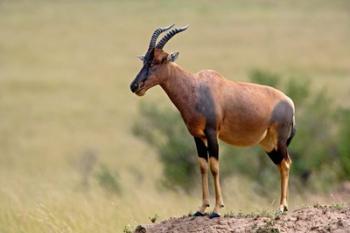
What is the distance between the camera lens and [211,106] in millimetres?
8742

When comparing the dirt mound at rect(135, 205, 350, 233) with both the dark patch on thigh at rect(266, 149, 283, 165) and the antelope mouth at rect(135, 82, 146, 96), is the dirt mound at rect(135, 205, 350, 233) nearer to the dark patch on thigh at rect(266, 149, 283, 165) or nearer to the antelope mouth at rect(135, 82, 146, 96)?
the dark patch on thigh at rect(266, 149, 283, 165)

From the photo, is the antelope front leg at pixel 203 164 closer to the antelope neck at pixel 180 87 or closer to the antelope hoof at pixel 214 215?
the antelope hoof at pixel 214 215

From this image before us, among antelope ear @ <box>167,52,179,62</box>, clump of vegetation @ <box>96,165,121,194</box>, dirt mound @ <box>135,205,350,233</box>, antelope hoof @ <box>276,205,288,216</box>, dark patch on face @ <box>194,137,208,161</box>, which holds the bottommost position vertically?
dirt mound @ <box>135,205,350,233</box>

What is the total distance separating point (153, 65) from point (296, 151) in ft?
45.5

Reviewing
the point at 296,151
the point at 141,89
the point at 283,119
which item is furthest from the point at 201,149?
the point at 296,151

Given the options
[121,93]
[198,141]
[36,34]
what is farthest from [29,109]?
[198,141]

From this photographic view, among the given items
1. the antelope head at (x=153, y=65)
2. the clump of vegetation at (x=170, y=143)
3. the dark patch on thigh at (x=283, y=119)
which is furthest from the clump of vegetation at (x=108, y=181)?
the antelope head at (x=153, y=65)

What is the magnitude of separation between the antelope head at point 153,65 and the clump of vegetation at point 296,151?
1128 cm

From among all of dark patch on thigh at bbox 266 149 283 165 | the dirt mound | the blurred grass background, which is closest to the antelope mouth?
the dirt mound

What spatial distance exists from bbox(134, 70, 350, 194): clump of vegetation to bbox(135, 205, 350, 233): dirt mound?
11.2 m

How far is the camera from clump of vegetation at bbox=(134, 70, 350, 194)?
21.1 m

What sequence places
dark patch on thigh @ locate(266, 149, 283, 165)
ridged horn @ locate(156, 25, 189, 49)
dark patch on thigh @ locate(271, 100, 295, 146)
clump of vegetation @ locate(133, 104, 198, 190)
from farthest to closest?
clump of vegetation @ locate(133, 104, 198, 190) < dark patch on thigh @ locate(266, 149, 283, 165) < dark patch on thigh @ locate(271, 100, 295, 146) < ridged horn @ locate(156, 25, 189, 49)

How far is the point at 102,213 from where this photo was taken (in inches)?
465

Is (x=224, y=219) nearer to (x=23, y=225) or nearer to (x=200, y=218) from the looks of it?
(x=200, y=218)
